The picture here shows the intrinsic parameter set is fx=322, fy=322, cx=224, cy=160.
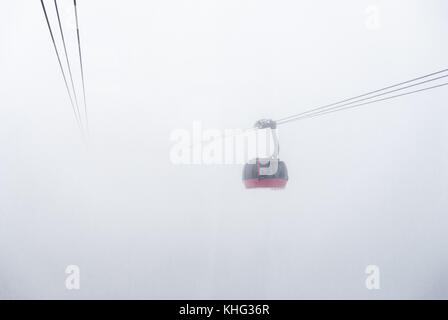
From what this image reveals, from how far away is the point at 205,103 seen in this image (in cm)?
1407

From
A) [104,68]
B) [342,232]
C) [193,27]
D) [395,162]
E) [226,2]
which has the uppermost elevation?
[226,2]

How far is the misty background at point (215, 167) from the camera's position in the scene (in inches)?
401

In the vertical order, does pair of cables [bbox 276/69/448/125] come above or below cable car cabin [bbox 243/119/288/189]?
above

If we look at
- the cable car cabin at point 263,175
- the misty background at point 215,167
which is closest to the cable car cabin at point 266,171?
the cable car cabin at point 263,175

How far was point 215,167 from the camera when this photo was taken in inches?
500

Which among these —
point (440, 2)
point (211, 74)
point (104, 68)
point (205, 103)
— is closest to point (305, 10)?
point (440, 2)

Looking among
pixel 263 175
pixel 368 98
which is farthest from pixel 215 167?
pixel 368 98

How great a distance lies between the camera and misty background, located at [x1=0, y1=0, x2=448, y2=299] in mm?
10195

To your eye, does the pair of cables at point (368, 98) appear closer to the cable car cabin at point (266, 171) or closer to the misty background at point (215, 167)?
the cable car cabin at point (266, 171)

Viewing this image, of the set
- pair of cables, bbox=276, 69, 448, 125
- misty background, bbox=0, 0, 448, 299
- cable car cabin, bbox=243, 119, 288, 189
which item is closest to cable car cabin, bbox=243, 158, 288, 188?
cable car cabin, bbox=243, 119, 288, 189

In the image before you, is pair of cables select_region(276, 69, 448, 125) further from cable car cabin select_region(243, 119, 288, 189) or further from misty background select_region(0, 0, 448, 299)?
misty background select_region(0, 0, 448, 299)

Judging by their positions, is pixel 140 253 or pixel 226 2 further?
pixel 226 2
